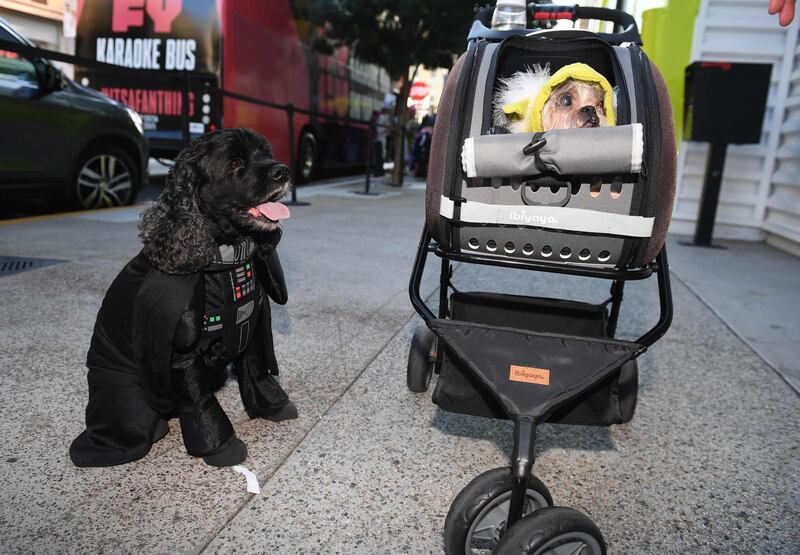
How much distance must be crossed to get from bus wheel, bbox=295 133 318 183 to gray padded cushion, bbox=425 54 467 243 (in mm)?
10617

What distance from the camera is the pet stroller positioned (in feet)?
4.52

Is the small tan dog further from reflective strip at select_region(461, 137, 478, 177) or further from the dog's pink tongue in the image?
the dog's pink tongue

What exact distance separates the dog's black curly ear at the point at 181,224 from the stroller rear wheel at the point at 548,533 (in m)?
1.20

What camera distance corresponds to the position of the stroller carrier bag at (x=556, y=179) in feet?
4.57

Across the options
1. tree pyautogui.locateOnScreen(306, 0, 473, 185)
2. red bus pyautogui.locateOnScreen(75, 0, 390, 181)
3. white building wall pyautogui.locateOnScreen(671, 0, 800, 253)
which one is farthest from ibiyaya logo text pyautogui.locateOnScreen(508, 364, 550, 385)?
tree pyautogui.locateOnScreen(306, 0, 473, 185)

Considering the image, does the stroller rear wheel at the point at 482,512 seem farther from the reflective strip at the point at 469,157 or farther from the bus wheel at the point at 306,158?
the bus wheel at the point at 306,158

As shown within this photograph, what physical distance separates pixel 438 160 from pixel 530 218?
1.01 feet

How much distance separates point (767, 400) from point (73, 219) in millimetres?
6336

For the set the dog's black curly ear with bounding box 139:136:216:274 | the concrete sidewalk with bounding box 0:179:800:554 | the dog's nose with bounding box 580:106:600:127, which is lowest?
the concrete sidewalk with bounding box 0:179:800:554

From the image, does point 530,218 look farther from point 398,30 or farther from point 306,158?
point 398,30

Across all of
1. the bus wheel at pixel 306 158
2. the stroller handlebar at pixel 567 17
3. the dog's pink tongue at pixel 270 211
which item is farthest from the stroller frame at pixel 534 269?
the bus wheel at pixel 306 158

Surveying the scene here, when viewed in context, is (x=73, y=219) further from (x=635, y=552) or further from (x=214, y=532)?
(x=635, y=552)

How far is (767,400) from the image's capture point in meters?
2.59

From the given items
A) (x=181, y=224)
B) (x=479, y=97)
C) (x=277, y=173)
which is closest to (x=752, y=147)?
(x=479, y=97)
